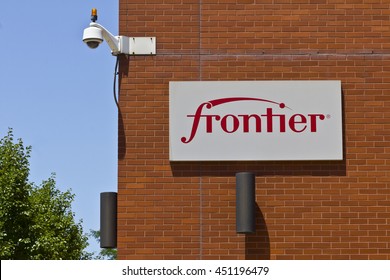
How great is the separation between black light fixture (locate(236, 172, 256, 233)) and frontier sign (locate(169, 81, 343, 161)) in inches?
19.0

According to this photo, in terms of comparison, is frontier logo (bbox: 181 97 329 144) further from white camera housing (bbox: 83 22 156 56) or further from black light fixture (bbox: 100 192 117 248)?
black light fixture (bbox: 100 192 117 248)

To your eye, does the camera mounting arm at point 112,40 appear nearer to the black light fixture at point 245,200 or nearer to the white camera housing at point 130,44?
the white camera housing at point 130,44

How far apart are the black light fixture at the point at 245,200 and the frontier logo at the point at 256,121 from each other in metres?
0.83

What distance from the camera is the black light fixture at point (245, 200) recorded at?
14523mm

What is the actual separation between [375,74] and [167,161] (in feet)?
11.4

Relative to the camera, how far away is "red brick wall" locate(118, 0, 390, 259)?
1480 centimetres

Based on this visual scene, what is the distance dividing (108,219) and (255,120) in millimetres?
2737

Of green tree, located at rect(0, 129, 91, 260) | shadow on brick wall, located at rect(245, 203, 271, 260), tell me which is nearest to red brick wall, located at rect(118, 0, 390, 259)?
shadow on brick wall, located at rect(245, 203, 271, 260)

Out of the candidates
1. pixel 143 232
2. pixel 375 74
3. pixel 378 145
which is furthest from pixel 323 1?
pixel 143 232

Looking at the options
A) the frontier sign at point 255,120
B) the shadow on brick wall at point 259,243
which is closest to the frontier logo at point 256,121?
the frontier sign at point 255,120
